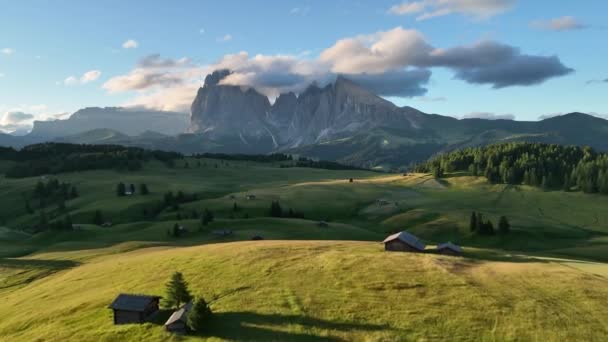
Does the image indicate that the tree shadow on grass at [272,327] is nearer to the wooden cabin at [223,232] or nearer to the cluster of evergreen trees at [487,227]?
the wooden cabin at [223,232]

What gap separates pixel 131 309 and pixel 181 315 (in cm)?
652

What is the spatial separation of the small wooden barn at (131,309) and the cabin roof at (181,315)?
3870mm

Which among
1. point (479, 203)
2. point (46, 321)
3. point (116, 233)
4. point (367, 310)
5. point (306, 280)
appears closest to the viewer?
point (367, 310)

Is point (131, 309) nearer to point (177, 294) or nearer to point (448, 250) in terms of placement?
point (177, 294)

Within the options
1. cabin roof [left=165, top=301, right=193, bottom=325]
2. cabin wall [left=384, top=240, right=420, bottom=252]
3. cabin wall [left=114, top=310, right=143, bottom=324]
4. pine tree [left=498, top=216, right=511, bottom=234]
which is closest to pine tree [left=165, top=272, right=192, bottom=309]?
cabin wall [left=114, top=310, right=143, bottom=324]

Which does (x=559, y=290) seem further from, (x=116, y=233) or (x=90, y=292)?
(x=116, y=233)

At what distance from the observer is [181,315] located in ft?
166

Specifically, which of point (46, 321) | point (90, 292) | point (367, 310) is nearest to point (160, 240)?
point (90, 292)

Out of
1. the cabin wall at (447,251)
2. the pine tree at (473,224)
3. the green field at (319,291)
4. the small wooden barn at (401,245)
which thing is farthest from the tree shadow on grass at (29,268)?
the pine tree at (473,224)

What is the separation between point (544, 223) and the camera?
150m

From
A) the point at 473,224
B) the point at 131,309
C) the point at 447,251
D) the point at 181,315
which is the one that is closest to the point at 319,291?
the point at 181,315

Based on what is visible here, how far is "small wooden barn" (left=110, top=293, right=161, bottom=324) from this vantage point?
5322cm

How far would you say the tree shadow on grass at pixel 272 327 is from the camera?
46.8 m

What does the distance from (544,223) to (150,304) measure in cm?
13264
